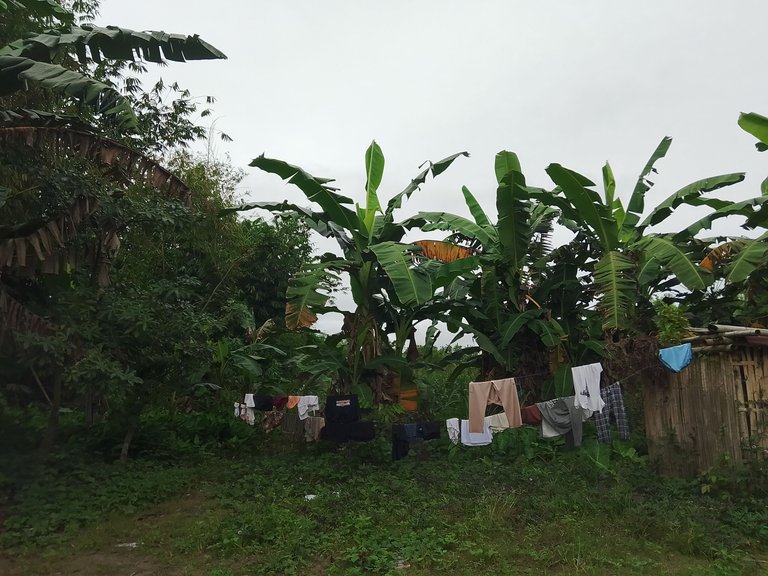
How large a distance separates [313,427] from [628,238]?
208 inches

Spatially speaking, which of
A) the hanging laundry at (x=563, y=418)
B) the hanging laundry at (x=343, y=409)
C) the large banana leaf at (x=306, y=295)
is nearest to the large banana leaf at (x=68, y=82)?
the large banana leaf at (x=306, y=295)

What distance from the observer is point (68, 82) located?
5.53 meters

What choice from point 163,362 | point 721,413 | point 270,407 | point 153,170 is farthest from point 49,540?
point 721,413

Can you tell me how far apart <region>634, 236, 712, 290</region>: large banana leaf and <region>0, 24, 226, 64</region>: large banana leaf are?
5.83 metres

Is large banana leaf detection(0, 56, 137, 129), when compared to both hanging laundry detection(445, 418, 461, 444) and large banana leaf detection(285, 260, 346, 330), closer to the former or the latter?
large banana leaf detection(285, 260, 346, 330)

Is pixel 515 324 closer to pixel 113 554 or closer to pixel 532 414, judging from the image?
pixel 532 414

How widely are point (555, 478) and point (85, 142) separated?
631 cm

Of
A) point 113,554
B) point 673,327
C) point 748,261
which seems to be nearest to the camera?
point 113,554

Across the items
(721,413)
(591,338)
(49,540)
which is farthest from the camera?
(591,338)

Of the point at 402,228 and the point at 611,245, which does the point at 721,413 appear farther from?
the point at 402,228

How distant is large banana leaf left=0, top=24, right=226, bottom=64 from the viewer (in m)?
6.06

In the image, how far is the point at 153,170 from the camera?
6.41 m

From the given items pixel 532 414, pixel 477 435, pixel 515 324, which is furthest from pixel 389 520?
pixel 515 324

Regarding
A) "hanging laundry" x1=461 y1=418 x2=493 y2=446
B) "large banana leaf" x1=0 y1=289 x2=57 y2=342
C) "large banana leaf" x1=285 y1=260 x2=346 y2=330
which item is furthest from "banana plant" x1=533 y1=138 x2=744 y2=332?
"large banana leaf" x1=0 y1=289 x2=57 y2=342
